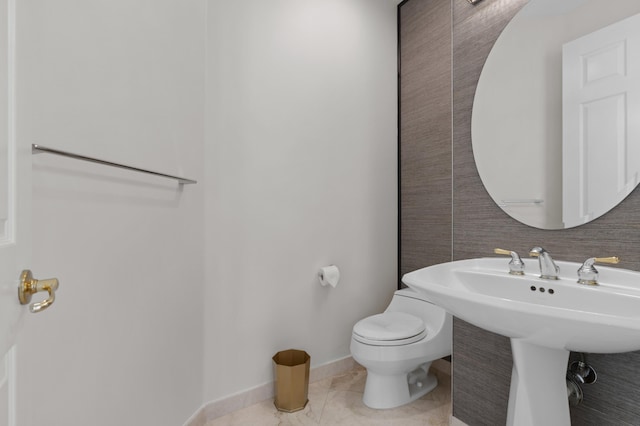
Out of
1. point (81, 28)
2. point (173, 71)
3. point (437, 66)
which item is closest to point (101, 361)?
point (81, 28)

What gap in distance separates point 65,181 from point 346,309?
1678 mm

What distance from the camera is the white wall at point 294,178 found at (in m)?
1.69

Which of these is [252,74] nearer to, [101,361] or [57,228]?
[57,228]

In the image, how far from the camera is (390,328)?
1721 mm

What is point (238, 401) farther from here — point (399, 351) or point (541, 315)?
point (541, 315)

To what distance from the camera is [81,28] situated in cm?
91

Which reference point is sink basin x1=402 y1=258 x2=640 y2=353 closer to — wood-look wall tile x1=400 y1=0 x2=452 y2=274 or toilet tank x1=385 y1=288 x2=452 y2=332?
toilet tank x1=385 y1=288 x2=452 y2=332

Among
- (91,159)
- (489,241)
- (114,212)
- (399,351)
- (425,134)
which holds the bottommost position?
(399,351)

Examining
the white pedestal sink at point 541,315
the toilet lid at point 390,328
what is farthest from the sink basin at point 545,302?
the toilet lid at point 390,328

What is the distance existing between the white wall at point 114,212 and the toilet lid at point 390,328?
814mm

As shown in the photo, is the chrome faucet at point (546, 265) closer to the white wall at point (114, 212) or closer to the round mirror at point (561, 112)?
the round mirror at point (561, 112)

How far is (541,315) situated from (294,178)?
140 cm

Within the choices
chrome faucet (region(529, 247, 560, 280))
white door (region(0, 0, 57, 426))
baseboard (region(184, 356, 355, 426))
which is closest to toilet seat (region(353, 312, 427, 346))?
baseboard (region(184, 356, 355, 426))

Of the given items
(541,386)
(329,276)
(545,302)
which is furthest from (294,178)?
(541,386)
